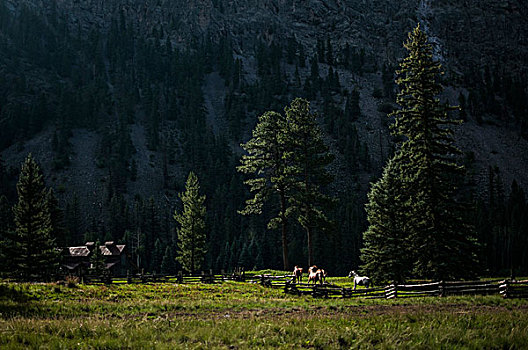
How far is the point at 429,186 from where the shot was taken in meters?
32.7

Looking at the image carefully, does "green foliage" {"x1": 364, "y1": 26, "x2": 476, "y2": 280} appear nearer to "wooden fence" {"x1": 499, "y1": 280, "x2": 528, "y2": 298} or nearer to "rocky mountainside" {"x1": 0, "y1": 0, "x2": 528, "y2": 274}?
"wooden fence" {"x1": 499, "y1": 280, "x2": 528, "y2": 298}

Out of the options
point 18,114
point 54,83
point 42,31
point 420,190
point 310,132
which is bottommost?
point 420,190

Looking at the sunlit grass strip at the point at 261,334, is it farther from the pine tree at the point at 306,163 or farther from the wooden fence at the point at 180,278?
the pine tree at the point at 306,163

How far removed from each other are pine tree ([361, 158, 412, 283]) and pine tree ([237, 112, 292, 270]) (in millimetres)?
10579

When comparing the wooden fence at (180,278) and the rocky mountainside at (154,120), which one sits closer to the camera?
the wooden fence at (180,278)

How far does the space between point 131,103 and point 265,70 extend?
2693 inches

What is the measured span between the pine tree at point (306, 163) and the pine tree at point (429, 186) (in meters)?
11.0

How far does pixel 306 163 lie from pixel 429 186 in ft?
50.1

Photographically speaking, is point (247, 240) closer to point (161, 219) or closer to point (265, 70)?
point (161, 219)

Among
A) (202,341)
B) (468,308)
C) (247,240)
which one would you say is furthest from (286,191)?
(247,240)

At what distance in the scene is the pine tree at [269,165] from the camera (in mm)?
44938

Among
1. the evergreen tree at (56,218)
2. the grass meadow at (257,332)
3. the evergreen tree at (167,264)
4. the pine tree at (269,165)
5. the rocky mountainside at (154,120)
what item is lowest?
the evergreen tree at (167,264)

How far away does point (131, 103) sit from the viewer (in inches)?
6462

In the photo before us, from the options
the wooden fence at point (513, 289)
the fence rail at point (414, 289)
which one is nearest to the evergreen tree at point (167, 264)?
the fence rail at point (414, 289)
